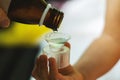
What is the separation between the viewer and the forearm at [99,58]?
27.2 inches

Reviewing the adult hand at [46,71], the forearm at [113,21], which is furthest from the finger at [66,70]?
the forearm at [113,21]

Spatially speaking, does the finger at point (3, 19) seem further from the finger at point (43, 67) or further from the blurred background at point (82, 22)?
the blurred background at point (82, 22)

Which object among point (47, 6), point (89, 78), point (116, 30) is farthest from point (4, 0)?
point (116, 30)

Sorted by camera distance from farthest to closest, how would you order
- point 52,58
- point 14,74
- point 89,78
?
point 14,74, point 89,78, point 52,58

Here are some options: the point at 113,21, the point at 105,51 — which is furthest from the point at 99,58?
the point at 113,21

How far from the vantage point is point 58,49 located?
0.46m

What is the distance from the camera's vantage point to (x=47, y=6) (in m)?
0.49

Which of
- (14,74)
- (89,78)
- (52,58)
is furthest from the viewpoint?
(14,74)

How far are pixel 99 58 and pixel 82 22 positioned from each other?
6.2 inches

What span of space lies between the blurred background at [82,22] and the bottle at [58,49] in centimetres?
27

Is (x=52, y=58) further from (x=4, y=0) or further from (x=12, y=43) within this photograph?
(x=12, y=43)

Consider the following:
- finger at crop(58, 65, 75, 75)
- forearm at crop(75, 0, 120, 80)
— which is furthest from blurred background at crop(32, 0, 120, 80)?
finger at crop(58, 65, 75, 75)

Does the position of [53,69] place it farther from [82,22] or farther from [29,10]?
[82,22]

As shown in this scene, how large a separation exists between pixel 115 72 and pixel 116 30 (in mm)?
132
